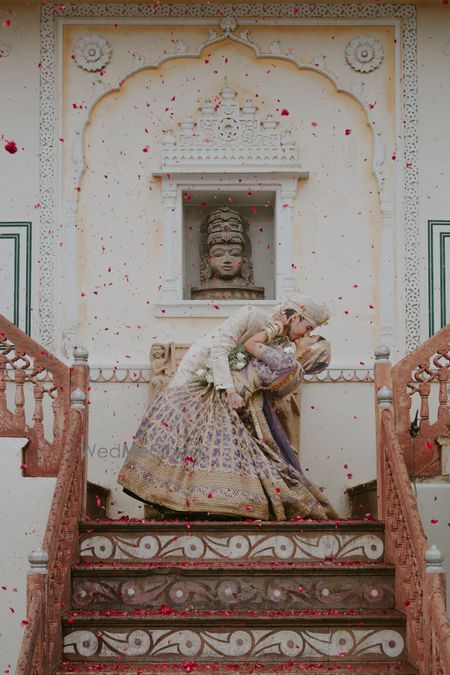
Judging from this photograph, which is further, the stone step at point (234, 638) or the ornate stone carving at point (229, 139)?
the ornate stone carving at point (229, 139)

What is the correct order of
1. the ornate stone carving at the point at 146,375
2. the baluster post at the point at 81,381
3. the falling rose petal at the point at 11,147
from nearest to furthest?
the baluster post at the point at 81,381 < the ornate stone carving at the point at 146,375 < the falling rose petal at the point at 11,147

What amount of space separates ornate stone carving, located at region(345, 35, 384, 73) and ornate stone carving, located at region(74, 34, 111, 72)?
166 centimetres

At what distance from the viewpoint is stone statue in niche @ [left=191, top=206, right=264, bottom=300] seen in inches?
413

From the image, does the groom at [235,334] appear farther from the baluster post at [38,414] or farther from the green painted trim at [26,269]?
the green painted trim at [26,269]

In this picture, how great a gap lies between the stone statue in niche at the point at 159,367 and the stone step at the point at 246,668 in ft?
9.98

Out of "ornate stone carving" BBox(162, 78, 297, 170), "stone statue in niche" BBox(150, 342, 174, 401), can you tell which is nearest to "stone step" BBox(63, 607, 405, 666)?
"stone statue in niche" BBox(150, 342, 174, 401)

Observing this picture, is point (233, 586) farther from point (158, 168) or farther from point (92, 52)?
point (92, 52)

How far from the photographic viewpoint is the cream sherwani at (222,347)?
862cm

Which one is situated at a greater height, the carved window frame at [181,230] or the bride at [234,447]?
the carved window frame at [181,230]

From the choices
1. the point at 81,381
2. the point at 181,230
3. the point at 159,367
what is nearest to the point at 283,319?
the point at 81,381

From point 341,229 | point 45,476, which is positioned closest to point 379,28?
point 341,229

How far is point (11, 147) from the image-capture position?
1044 centimetres

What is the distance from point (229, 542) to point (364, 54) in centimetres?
413

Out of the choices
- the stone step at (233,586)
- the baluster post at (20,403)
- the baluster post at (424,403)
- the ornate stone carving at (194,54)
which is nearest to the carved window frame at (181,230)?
the ornate stone carving at (194,54)
